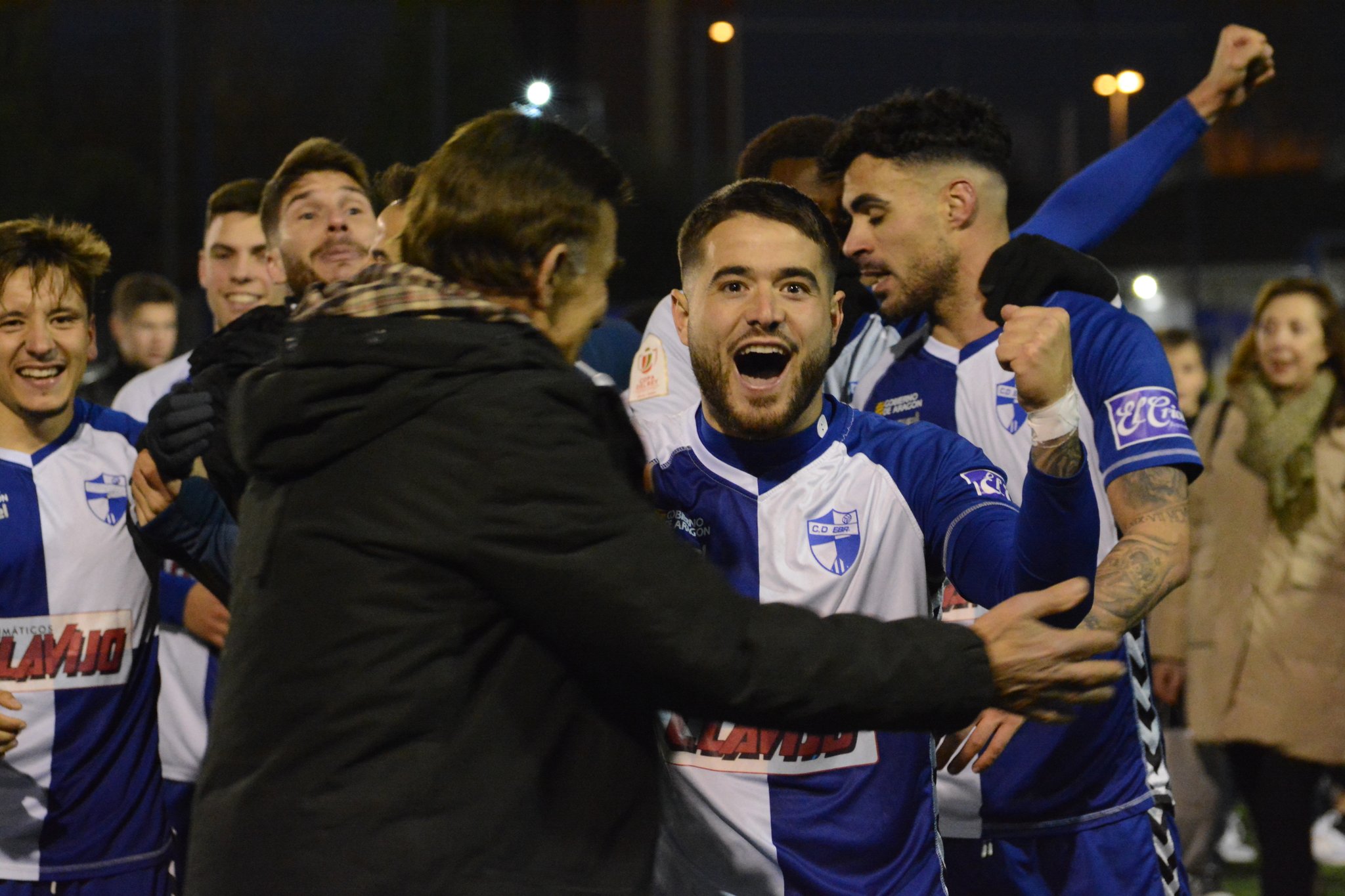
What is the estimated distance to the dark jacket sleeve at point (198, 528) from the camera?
11.6ft

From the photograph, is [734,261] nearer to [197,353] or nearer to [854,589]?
[854,589]

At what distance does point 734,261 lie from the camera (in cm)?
307

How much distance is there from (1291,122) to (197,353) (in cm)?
3039

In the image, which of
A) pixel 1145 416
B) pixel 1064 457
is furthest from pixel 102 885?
pixel 1145 416

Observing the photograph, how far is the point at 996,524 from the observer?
2783mm

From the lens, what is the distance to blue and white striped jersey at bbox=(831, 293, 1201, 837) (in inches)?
128

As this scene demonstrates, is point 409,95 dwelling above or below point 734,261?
above

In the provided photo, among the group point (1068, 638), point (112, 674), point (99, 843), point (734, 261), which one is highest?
point (734, 261)

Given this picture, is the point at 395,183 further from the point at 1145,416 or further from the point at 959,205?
the point at 1145,416

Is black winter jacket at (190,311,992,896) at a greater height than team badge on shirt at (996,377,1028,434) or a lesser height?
lesser

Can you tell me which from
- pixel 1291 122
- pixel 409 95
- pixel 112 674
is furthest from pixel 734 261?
pixel 1291 122

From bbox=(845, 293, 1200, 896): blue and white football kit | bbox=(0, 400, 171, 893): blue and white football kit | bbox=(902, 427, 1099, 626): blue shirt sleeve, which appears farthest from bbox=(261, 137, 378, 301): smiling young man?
bbox=(902, 427, 1099, 626): blue shirt sleeve

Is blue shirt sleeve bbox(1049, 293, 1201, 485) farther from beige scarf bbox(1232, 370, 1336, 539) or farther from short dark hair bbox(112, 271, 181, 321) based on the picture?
short dark hair bbox(112, 271, 181, 321)

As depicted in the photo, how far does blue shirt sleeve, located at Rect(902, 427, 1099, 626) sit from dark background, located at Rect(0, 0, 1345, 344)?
55.5ft
